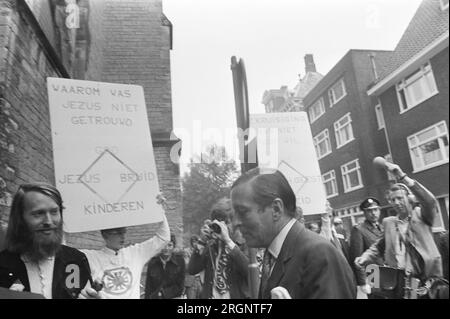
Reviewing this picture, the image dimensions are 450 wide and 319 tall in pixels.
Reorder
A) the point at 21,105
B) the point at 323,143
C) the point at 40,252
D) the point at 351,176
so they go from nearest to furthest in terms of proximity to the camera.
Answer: the point at 40,252 < the point at 21,105 < the point at 351,176 < the point at 323,143

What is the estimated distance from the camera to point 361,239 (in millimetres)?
3543

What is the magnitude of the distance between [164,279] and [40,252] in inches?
83.6

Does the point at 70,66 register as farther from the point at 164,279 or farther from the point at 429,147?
the point at 429,147

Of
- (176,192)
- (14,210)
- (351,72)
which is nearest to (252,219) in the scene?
(14,210)

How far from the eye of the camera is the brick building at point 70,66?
2488mm

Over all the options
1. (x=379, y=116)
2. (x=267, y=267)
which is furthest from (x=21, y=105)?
(x=379, y=116)

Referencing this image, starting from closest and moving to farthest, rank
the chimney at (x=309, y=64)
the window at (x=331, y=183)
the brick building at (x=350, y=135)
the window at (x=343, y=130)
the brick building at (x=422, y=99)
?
A: the brick building at (x=422, y=99)
the brick building at (x=350, y=135)
the window at (x=343, y=130)
the window at (x=331, y=183)
the chimney at (x=309, y=64)

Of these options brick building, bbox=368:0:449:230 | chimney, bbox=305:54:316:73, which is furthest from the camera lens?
chimney, bbox=305:54:316:73

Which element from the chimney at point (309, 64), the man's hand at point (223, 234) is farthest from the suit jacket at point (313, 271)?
the chimney at point (309, 64)

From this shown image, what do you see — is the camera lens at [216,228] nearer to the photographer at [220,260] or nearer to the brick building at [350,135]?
the photographer at [220,260]

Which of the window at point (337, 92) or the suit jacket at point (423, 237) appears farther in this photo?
the window at point (337, 92)

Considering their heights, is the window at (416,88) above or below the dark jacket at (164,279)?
above
